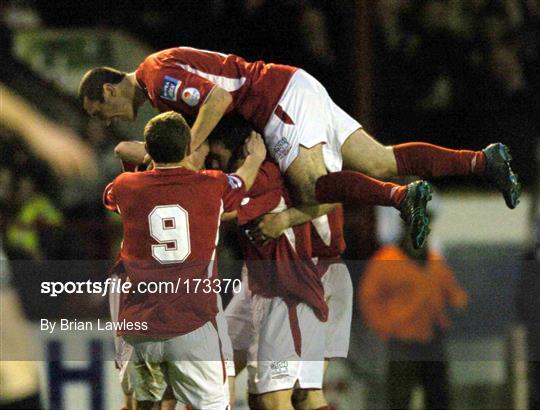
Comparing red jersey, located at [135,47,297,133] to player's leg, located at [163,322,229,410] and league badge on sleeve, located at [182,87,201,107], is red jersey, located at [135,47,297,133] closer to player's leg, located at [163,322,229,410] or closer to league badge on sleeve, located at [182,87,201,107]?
league badge on sleeve, located at [182,87,201,107]

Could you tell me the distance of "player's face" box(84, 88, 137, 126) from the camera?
206 inches

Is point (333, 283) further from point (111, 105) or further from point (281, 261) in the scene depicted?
point (111, 105)

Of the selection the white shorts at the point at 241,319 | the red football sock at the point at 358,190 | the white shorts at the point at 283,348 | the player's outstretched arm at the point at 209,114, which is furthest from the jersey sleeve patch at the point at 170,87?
the white shorts at the point at 283,348

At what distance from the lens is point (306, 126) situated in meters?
5.18

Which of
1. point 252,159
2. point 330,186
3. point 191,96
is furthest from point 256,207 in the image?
point 191,96

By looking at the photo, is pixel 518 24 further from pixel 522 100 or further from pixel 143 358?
pixel 143 358

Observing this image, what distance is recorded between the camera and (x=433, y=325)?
6738 mm

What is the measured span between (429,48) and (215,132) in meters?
3.64

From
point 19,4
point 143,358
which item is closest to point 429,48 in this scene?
point 19,4

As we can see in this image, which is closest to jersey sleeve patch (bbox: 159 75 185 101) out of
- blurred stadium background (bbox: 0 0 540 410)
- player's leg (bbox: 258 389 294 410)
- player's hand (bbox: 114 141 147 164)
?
player's hand (bbox: 114 141 147 164)

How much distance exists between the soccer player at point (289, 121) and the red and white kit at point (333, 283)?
29 centimetres

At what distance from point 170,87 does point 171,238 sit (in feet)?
2.71

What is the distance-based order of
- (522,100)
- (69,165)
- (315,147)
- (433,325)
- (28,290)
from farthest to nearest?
(522,100) < (433,325) < (28,290) < (315,147) < (69,165)

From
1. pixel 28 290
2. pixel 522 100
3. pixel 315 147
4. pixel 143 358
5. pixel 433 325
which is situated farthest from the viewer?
pixel 522 100
